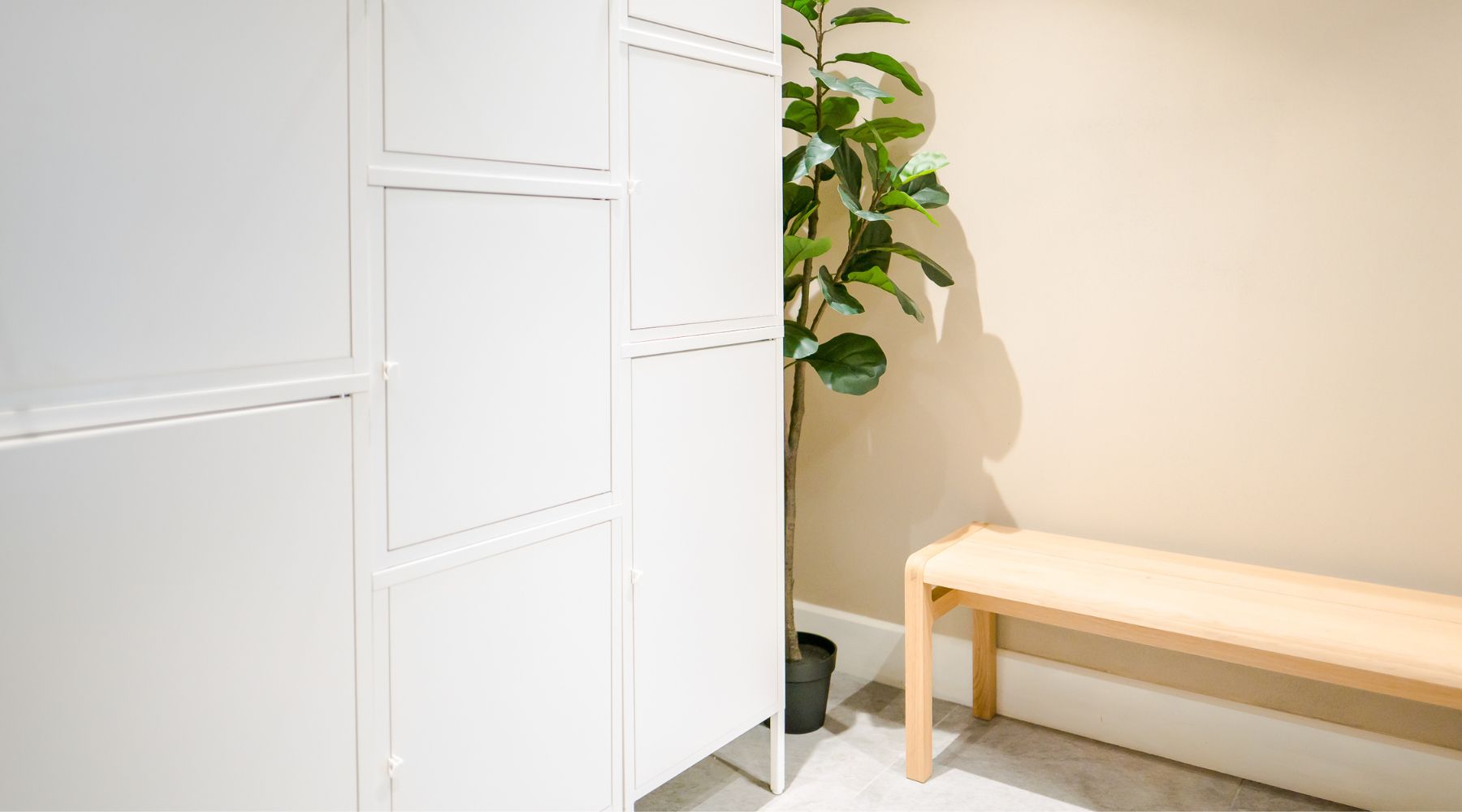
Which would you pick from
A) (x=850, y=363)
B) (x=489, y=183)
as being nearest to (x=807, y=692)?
(x=850, y=363)

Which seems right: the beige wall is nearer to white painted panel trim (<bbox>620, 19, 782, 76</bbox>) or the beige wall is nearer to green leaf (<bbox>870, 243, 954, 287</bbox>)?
green leaf (<bbox>870, 243, 954, 287</bbox>)

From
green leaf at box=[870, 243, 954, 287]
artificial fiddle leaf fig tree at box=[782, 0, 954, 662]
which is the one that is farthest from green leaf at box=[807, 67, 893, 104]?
green leaf at box=[870, 243, 954, 287]

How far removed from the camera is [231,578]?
4.05 ft

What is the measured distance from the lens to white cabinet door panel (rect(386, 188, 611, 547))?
4.67 feet

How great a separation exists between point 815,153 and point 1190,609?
4.05ft

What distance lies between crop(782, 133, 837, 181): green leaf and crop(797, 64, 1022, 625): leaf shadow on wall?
50 centimetres

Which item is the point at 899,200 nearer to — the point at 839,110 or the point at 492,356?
the point at 839,110

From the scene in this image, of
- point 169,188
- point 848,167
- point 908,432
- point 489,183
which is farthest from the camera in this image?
point 908,432

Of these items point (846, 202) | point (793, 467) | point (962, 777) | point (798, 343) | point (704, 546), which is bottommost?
point (962, 777)

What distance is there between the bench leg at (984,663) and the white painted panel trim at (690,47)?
1456 mm

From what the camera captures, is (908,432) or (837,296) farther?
(908,432)

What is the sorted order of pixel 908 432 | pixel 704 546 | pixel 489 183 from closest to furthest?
pixel 489 183 → pixel 704 546 → pixel 908 432

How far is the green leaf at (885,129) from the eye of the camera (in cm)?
246

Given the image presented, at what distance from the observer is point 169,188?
3.76 feet
